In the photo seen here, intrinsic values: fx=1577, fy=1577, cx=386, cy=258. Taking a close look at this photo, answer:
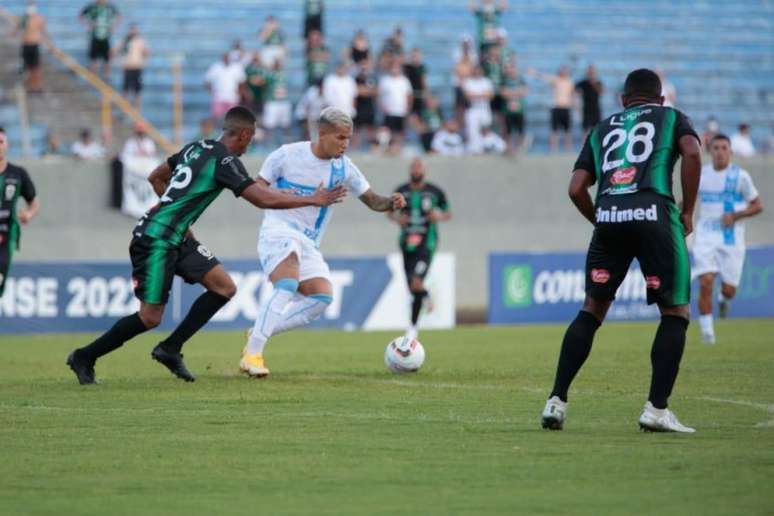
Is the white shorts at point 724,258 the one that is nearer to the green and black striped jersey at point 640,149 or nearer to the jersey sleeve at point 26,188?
the jersey sleeve at point 26,188

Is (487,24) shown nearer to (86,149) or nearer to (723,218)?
(86,149)

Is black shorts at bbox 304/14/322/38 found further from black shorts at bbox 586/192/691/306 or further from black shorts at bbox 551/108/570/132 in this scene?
black shorts at bbox 586/192/691/306

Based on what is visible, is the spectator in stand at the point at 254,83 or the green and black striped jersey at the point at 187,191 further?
the spectator in stand at the point at 254,83

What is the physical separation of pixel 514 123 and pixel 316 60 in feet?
14.0

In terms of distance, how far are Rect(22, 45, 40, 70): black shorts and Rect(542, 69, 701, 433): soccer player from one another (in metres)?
20.9

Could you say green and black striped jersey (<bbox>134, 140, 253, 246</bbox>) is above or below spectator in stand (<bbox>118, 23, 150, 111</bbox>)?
above

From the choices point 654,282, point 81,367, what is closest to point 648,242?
point 654,282

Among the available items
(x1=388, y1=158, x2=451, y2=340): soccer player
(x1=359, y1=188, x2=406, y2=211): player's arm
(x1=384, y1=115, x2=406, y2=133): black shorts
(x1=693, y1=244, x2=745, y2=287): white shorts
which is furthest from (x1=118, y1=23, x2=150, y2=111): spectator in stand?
(x1=359, y1=188, x2=406, y2=211): player's arm

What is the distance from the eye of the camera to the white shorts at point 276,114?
2905 cm

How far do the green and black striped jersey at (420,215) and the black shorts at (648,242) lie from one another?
39.7 feet

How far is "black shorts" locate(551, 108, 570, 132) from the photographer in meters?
31.2

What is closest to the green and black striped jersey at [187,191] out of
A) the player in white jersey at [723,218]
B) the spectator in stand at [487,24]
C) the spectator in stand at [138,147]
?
the player in white jersey at [723,218]

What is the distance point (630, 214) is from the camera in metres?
9.42

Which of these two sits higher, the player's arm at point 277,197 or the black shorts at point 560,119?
the player's arm at point 277,197
